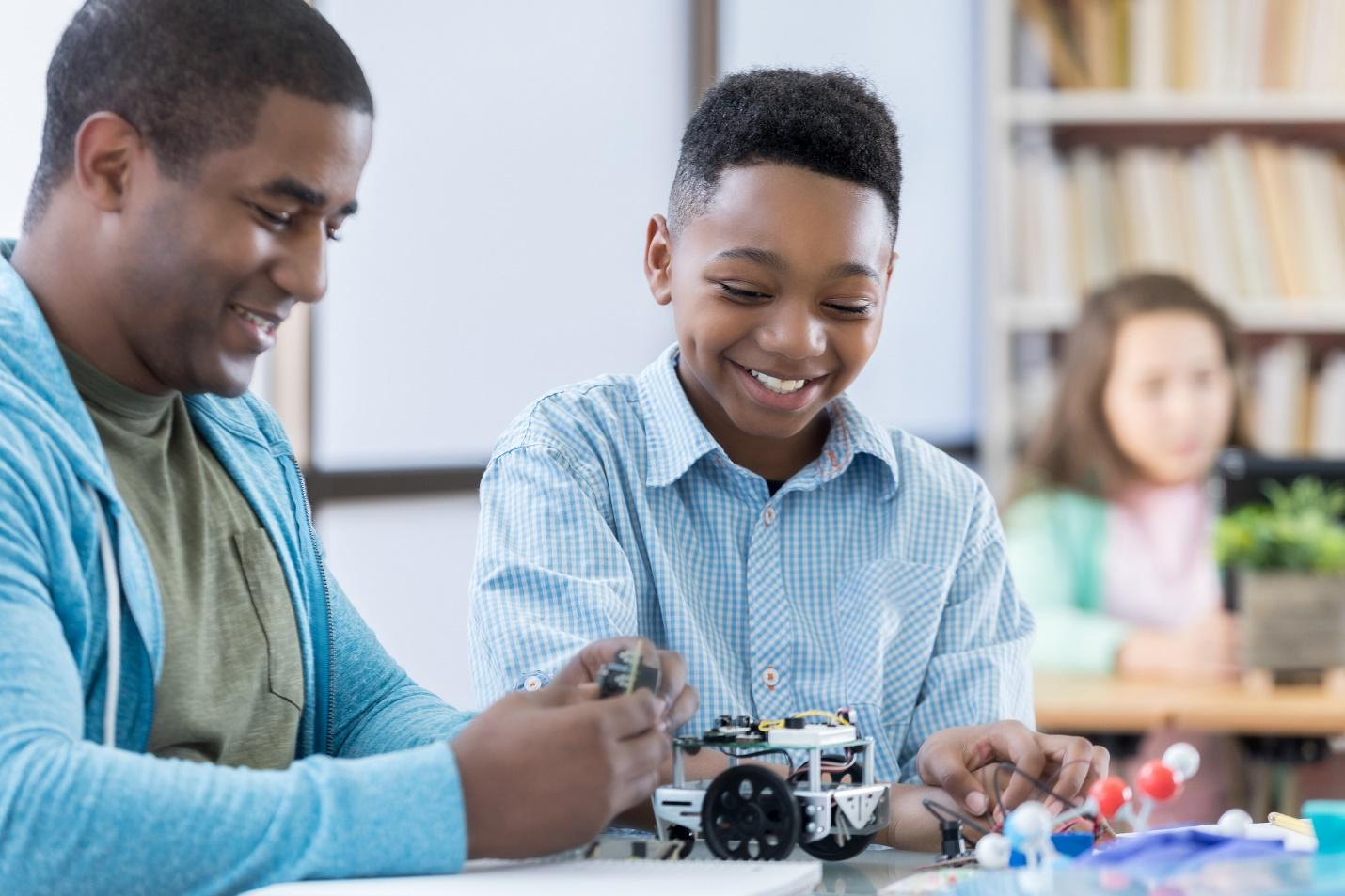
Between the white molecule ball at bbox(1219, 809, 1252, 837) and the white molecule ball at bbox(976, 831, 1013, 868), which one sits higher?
the white molecule ball at bbox(976, 831, 1013, 868)

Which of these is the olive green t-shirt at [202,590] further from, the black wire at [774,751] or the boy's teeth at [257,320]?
Result: the black wire at [774,751]

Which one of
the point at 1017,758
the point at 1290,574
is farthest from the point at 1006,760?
the point at 1290,574

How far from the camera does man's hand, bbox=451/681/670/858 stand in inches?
38.7

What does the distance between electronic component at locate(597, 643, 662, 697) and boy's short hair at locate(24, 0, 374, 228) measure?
0.43 m

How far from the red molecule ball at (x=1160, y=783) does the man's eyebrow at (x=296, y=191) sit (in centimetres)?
71

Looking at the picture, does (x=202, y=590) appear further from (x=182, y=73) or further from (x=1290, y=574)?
(x=1290, y=574)

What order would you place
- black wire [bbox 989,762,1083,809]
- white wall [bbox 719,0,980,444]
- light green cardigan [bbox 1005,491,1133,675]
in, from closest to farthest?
1. black wire [bbox 989,762,1083,809]
2. light green cardigan [bbox 1005,491,1133,675]
3. white wall [bbox 719,0,980,444]

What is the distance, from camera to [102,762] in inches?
36.4

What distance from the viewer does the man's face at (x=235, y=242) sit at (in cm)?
110

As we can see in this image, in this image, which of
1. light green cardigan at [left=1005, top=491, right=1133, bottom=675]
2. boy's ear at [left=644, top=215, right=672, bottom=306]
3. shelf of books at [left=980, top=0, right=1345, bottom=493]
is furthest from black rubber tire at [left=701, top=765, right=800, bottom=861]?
shelf of books at [left=980, top=0, right=1345, bottom=493]

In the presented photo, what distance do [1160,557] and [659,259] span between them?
199 centimetres

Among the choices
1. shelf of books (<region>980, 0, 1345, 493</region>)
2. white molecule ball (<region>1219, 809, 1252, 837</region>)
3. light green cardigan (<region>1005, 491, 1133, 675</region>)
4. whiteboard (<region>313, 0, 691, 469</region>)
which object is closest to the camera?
white molecule ball (<region>1219, 809, 1252, 837</region>)

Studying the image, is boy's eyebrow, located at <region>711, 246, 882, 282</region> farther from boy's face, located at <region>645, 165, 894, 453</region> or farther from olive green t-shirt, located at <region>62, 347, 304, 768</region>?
olive green t-shirt, located at <region>62, 347, 304, 768</region>

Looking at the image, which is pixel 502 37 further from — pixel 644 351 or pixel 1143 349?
pixel 1143 349
